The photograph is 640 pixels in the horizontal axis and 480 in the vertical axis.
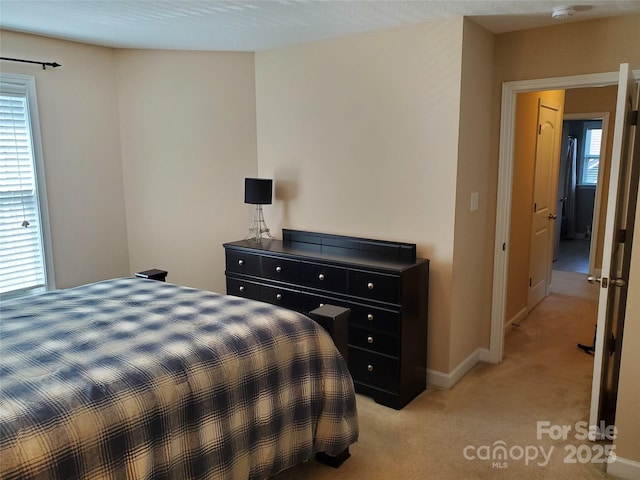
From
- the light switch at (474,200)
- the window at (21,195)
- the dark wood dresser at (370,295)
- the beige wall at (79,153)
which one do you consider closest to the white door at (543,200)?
the light switch at (474,200)

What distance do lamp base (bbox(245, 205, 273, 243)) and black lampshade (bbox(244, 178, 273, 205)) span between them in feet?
0.90

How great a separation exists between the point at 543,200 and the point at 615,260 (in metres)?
2.34

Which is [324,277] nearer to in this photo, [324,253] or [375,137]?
[324,253]

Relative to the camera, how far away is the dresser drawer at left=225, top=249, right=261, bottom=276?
11.6ft

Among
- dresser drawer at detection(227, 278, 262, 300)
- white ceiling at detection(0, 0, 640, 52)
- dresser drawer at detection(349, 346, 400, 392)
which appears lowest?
dresser drawer at detection(349, 346, 400, 392)

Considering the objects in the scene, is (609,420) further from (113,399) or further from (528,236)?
(113,399)

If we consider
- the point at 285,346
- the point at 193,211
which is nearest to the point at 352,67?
the point at 193,211

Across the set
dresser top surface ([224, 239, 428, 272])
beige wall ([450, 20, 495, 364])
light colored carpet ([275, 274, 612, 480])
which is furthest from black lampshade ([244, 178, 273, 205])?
light colored carpet ([275, 274, 612, 480])

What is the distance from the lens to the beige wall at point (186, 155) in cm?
389

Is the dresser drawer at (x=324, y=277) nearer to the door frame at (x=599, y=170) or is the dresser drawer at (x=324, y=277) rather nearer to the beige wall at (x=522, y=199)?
the beige wall at (x=522, y=199)

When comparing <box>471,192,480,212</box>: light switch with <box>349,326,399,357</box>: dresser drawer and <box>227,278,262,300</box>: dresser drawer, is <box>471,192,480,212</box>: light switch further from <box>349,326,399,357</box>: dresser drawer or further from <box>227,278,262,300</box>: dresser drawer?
<box>227,278,262,300</box>: dresser drawer

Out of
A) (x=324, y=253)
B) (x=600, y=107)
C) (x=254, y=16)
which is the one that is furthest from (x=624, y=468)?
(x=600, y=107)

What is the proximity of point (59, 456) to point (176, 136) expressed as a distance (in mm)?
3009

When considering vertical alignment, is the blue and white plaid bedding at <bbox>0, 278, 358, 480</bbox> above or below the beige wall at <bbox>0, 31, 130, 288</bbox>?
below
